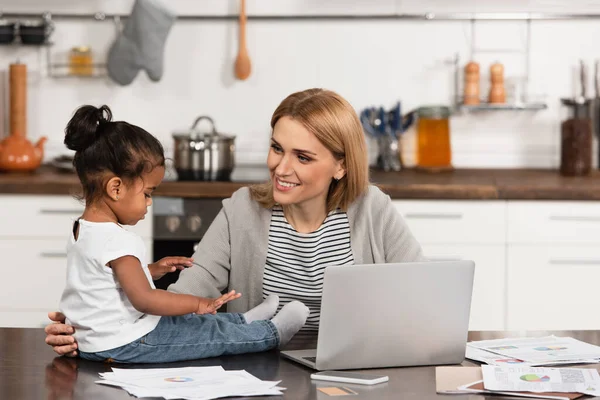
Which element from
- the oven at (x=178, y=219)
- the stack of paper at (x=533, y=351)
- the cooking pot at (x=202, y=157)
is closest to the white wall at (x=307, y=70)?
the cooking pot at (x=202, y=157)

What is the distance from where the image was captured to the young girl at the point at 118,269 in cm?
172

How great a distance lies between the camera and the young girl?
1721mm

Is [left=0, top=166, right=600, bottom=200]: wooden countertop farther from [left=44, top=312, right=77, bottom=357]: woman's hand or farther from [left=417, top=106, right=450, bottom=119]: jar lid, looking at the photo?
[left=44, top=312, right=77, bottom=357]: woman's hand

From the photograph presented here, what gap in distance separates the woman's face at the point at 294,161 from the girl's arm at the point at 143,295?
1.99 feet

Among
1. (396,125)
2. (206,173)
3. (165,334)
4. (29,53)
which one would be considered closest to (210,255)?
(165,334)

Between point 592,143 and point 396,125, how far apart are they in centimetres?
84

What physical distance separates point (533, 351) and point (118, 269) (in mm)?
860

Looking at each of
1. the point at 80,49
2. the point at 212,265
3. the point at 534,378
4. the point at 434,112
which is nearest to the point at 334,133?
the point at 212,265

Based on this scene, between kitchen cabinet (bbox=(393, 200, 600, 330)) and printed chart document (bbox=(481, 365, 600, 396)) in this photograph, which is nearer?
printed chart document (bbox=(481, 365, 600, 396))

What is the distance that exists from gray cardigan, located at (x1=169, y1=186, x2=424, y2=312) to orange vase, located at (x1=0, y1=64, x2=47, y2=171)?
1.70m

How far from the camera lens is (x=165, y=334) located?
1.81 meters

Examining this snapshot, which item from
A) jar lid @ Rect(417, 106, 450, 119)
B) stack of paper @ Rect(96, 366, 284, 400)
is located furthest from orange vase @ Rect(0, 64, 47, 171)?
stack of paper @ Rect(96, 366, 284, 400)

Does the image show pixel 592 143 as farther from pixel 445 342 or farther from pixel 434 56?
pixel 445 342

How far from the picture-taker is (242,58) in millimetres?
4188
